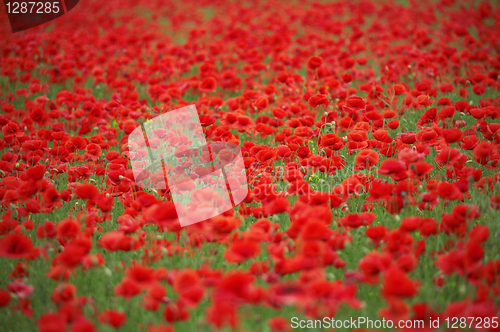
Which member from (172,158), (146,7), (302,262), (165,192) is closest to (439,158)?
(302,262)

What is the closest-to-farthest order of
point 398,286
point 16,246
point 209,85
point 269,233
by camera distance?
point 398,286
point 16,246
point 269,233
point 209,85

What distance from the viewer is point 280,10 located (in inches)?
440

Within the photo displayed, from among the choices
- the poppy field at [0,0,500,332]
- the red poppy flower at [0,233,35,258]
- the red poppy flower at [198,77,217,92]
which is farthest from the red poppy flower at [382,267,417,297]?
the red poppy flower at [198,77,217,92]

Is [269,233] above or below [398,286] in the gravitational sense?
below

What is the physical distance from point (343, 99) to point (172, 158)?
211 cm

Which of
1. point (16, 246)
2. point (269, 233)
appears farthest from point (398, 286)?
point (16, 246)

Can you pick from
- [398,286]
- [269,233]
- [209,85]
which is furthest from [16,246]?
[209,85]

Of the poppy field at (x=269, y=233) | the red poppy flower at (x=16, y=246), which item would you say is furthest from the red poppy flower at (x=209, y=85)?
the red poppy flower at (x=16, y=246)

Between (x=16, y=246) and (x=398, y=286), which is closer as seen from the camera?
(x=398, y=286)

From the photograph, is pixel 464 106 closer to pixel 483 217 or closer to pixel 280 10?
pixel 483 217

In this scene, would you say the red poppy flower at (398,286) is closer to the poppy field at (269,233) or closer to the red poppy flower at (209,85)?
the poppy field at (269,233)

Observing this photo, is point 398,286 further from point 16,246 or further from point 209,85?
point 209,85

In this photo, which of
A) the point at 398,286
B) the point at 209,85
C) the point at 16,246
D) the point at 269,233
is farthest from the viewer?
the point at 209,85

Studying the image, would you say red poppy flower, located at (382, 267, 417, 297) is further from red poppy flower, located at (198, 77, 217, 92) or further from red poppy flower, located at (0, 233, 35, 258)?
red poppy flower, located at (198, 77, 217, 92)
